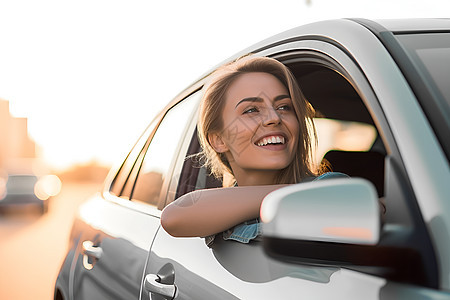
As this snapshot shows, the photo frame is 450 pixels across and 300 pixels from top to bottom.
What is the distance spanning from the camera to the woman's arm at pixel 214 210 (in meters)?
1.79

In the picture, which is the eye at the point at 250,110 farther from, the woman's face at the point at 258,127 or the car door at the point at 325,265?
the car door at the point at 325,265

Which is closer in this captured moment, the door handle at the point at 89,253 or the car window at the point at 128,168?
the door handle at the point at 89,253

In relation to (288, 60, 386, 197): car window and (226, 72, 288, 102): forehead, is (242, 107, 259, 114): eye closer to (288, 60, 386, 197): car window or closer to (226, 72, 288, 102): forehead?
(226, 72, 288, 102): forehead

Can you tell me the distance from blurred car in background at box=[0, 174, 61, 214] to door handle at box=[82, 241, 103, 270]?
18097 millimetres

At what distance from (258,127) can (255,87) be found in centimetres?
16

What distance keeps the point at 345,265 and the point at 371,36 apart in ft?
1.99

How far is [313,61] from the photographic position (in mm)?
1961

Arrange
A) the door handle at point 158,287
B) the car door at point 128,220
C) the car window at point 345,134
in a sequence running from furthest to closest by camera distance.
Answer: the car window at point 345,134 < the car door at point 128,220 < the door handle at point 158,287

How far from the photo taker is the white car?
116 centimetres

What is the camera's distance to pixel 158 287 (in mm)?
2143

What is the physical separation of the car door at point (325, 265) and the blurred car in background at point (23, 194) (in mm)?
18851

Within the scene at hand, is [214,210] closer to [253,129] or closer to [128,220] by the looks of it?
[253,129]

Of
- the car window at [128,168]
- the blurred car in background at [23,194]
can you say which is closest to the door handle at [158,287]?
the car window at [128,168]

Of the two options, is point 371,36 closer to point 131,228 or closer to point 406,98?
point 406,98
